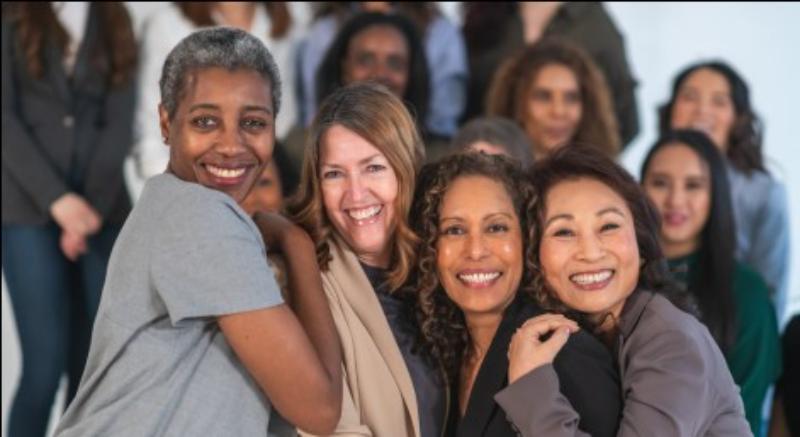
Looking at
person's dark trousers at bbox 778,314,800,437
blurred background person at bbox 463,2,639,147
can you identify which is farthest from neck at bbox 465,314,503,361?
blurred background person at bbox 463,2,639,147

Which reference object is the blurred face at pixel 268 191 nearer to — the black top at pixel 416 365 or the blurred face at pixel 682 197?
the blurred face at pixel 682 197

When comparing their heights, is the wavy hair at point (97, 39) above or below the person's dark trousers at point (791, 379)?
above

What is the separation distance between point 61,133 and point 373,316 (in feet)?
6.58

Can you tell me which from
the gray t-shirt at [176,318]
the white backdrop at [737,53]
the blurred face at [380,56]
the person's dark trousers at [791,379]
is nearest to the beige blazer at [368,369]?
the gray t-shirt at [176,318]

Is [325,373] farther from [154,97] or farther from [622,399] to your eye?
[154,97]

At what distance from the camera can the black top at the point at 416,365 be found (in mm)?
2910

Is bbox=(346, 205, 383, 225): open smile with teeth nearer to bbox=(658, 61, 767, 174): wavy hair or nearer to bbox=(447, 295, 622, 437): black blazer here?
bbox=(447, 295, 622, 437): black blazer

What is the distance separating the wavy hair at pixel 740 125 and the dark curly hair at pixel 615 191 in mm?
2053

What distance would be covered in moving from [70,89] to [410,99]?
1.08m

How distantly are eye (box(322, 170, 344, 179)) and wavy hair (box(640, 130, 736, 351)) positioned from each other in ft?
4.21

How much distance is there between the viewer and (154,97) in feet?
15.5

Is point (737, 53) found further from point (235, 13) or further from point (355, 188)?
point (355, 188)

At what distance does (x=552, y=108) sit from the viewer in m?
4.85

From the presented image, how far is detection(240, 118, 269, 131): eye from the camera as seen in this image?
2590mm
